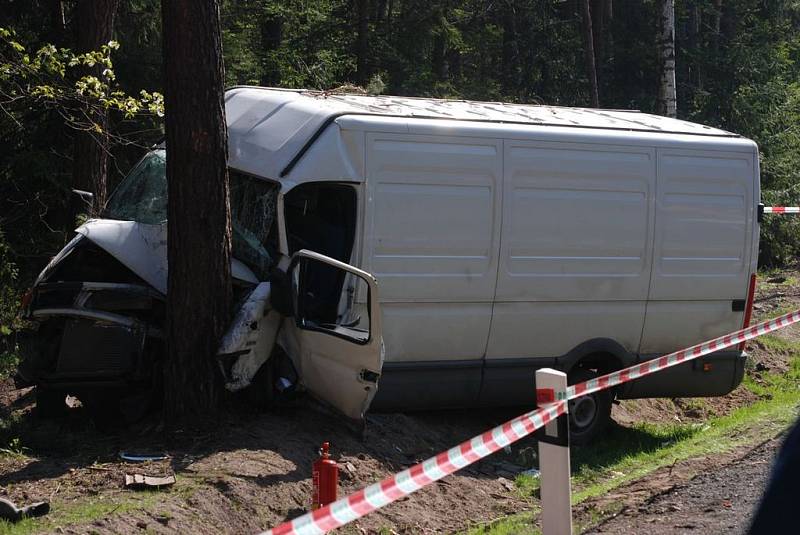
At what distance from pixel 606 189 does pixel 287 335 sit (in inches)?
125

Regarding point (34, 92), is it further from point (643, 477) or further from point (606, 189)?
point (643, 477)

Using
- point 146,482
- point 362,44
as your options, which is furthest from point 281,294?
point 362,44

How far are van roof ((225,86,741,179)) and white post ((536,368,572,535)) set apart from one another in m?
3.40

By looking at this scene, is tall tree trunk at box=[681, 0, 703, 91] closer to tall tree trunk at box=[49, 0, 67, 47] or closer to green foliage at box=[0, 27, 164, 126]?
tall tree trunk at box=[49, 0, 67, 47]

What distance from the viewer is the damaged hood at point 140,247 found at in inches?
315

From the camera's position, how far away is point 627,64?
26859mm

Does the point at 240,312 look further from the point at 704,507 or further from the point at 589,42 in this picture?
the point at 589,42

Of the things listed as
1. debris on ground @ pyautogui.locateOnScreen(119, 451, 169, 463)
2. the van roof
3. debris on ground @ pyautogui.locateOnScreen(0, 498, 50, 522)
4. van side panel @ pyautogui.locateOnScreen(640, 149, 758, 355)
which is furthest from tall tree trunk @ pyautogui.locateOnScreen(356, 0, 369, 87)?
debris on ground @ pyautogui.locateOnScreen(0, 498, 50, 522)

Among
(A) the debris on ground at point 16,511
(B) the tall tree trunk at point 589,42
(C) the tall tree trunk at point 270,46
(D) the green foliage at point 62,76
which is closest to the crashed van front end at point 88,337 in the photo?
(A) the debris on ground at point 16,511

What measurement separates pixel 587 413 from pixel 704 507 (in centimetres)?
332

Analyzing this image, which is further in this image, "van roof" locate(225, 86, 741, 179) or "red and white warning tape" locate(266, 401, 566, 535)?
"van roof" locate(225, 86, 741, 179)

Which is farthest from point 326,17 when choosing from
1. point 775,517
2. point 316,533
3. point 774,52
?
point 775,517

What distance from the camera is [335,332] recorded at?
24.0ft

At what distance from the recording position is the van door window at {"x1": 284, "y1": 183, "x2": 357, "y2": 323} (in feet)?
26.2
